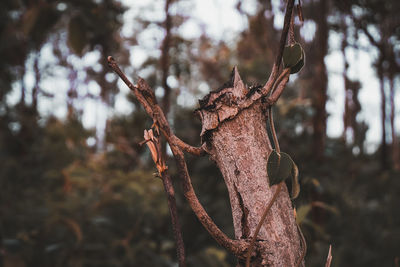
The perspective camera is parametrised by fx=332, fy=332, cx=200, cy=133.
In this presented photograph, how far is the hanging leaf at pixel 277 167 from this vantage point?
32cm

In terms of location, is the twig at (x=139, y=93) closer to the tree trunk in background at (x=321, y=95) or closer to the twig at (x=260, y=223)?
the twig at (x=260, y=223)

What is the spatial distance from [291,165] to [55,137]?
3301mm

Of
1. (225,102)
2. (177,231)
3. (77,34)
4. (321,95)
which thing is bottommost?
(177,231)

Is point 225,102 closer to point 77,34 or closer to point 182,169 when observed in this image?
point 182,169

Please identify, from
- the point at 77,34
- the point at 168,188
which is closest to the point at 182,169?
the point at 168,188

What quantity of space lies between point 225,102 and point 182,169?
3.5 inches

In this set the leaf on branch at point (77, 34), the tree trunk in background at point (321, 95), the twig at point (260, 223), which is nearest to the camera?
the twig at point (260, 223)

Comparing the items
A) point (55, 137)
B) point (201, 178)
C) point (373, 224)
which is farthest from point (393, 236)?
point (55, 137)

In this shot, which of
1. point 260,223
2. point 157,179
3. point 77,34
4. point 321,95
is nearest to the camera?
point 260,223

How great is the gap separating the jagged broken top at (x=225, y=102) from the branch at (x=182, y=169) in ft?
0.16

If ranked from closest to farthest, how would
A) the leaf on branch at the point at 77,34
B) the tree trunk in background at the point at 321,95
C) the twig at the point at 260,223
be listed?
the twig at the point at 260,223, the leaf on branch at the point at 77,34, the tree trunk in background at the point at 321,95

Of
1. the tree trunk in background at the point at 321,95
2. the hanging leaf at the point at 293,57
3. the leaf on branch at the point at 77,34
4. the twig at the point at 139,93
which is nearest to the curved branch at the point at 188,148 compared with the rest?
the twig at the point at 139,93

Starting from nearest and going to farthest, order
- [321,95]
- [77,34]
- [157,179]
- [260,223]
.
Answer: [260,223] → [77,34] → [321,95] → [157,179]

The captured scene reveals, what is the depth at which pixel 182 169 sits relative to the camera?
331 mm
